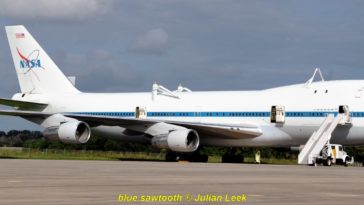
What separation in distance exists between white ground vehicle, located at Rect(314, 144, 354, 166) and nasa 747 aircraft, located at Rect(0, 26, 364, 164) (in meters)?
0.35

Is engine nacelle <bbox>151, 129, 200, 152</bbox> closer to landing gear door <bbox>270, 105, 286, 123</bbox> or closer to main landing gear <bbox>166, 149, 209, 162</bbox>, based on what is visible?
main landing gear <bbox>166, 149, 209, 162</bbox>

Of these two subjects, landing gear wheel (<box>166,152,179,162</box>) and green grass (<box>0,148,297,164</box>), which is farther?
green grass (<box>0,148,297,164</box>)

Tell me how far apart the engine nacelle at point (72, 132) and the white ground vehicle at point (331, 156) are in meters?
12.5

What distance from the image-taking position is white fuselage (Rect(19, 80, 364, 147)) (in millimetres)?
37000

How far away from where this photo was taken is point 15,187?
16.5 meters

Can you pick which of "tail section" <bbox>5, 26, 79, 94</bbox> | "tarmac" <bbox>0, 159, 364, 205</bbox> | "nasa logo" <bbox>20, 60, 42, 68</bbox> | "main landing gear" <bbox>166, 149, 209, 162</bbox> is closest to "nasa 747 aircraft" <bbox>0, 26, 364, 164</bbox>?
"tail section" <bbox>5, 26, 79, 94</bbox>

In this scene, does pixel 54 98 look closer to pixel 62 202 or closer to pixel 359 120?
pixel 359 120

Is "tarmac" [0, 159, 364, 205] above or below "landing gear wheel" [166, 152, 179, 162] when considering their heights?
below

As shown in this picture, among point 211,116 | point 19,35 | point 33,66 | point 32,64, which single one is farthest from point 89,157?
point 211,116

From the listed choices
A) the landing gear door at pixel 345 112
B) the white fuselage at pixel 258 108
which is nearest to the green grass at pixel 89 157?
the white fuselage at pixel 258 108

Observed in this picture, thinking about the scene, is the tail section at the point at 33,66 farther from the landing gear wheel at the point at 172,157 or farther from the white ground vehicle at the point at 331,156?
the white ground vehicle at the point at 331,156

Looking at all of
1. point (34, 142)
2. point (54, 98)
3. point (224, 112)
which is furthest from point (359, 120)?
point (34, 142)

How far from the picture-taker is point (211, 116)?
1634 inches

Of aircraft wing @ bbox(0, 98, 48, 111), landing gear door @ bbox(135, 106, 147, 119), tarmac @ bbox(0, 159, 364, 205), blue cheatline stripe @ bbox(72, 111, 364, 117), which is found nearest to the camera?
tarmac @ bbox(0, 159, 364, 205)
